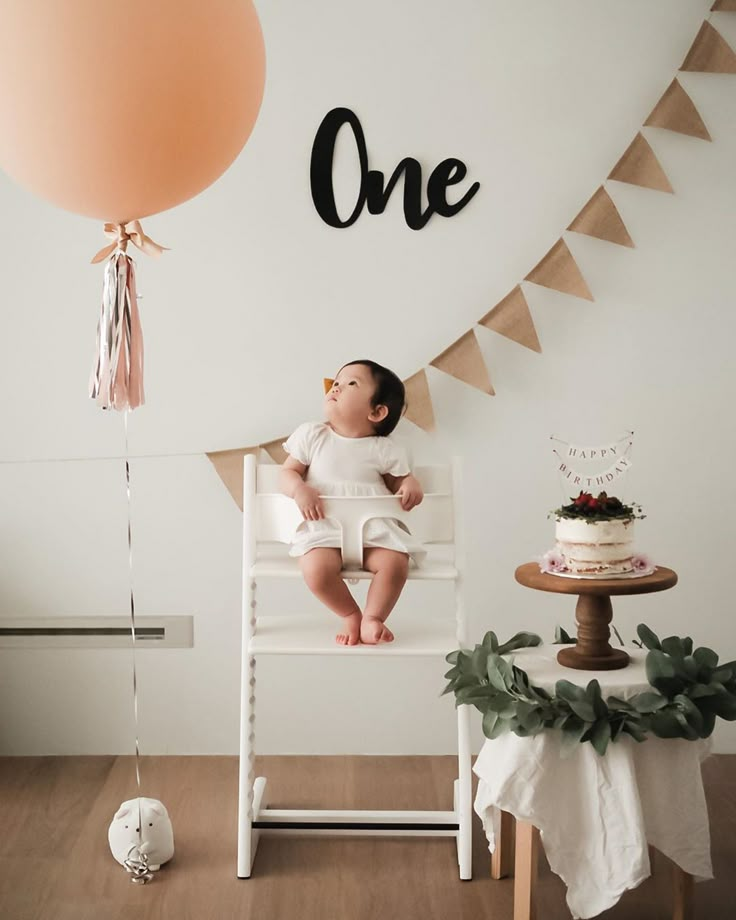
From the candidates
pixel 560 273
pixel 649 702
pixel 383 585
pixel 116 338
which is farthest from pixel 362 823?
pixel 560 273

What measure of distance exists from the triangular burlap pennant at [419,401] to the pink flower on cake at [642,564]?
0.78m

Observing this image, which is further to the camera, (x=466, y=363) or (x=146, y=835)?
(x=466, y=363)

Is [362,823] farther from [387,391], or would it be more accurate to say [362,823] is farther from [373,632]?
[387,391]

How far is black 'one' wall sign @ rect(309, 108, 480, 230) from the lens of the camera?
2471 millimetres

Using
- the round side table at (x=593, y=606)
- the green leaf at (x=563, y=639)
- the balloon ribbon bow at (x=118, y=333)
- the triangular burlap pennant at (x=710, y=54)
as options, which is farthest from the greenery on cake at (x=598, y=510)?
the triangular burlap pennant at (x=710, y=54)

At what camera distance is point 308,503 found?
6.61 ft

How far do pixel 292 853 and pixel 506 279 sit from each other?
1416 mm

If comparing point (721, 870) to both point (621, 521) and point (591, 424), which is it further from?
point (591, 424)

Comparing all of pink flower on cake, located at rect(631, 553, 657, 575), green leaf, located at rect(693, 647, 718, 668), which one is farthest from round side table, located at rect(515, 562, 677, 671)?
green leaf, located at rect(693, 647, 718, 668)

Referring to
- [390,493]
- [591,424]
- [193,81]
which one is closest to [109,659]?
[390,493]

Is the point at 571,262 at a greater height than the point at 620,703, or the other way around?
the point at 571,262

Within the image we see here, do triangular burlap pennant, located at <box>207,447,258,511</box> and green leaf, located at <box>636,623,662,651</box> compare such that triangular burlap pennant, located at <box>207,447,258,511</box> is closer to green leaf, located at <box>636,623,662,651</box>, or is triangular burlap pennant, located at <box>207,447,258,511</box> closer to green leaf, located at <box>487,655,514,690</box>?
green leaf, located at <box>487,655,514,690</box>

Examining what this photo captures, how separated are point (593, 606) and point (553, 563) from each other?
106 mm

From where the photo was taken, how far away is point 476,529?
2549mm
